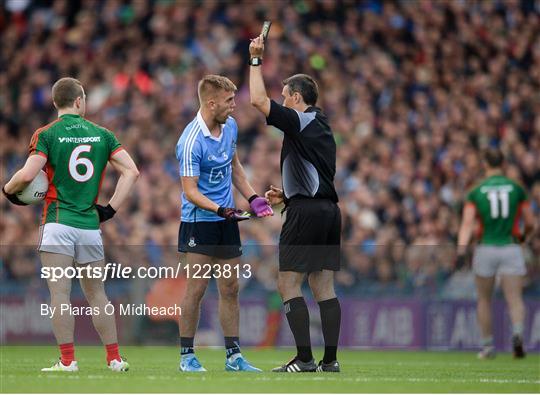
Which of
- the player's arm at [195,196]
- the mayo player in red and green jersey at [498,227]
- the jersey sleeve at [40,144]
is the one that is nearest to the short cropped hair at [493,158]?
the mayo player in red and green jersey at [498,227]

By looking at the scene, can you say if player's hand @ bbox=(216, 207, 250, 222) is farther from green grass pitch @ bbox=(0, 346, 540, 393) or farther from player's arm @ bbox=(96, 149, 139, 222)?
green grass pitch @ bbox=(0, 346, 540, 393)

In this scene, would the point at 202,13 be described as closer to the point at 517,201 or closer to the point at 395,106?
the point at 395,106

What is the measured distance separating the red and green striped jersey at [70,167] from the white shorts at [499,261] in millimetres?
6122

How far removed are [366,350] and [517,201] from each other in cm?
314

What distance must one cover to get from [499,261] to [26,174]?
6.88m

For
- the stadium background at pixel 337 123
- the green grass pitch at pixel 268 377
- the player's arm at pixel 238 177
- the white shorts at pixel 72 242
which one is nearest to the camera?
the green grass pitch at pixel 268 377

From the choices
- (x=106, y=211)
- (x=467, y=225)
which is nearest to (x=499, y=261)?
(x=467, y=225)

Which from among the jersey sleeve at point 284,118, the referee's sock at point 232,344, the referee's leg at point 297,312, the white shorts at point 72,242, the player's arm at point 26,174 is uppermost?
the jersey sleeve at point 284,118

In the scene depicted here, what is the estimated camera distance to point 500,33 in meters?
23.4

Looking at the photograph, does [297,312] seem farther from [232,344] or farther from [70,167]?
[70,167]

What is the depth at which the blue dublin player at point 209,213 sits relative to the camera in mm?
10984

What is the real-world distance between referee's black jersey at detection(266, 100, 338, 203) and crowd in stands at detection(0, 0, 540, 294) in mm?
7290

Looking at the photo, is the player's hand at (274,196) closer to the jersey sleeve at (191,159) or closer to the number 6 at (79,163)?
the jersey sleeve at (191,159)

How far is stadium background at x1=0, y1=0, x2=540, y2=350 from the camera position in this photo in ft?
57.9
